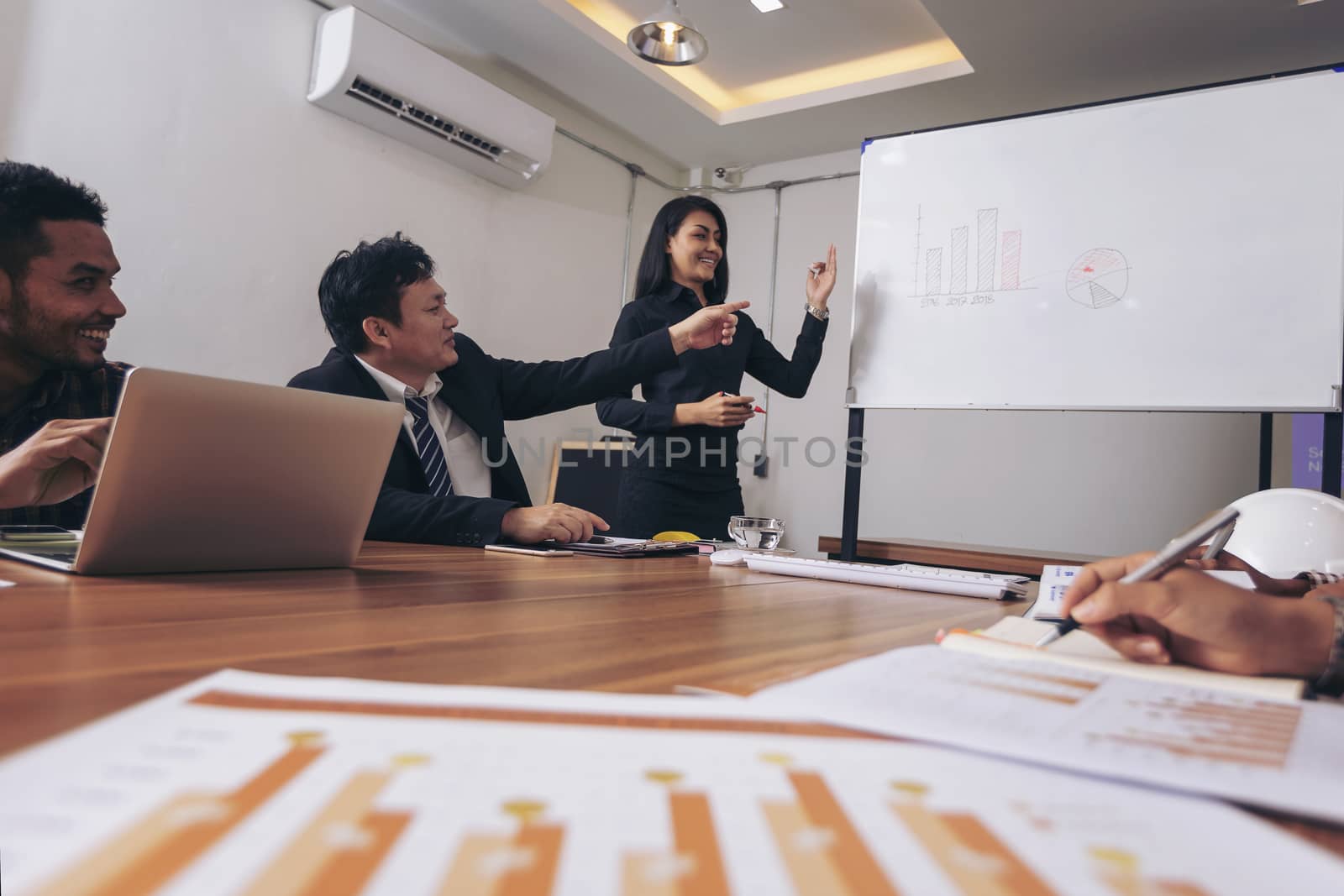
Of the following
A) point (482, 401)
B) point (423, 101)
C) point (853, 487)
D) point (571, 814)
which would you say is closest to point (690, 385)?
point (853, 487)

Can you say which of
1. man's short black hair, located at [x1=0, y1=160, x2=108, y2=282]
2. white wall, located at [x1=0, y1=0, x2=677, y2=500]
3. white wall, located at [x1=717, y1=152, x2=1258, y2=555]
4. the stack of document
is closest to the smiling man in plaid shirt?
man's short black hair, located at [x1=0, y1=160, x2=108, y2=282]

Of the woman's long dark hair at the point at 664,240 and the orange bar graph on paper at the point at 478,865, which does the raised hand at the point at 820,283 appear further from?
the orange bar graph on paper at the point at 478,865

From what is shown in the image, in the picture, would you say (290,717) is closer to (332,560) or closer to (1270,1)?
(332,560)

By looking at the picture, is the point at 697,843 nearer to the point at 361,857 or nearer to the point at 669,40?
the point at 361,857

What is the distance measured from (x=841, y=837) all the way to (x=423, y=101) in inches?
123

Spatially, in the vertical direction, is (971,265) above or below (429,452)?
above

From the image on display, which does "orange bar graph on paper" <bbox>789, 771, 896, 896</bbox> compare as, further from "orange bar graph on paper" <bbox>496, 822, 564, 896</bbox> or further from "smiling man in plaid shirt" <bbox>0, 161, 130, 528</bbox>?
"smiling man in plaid shirt" <bbox>0, 161, 130, 528</bbox>

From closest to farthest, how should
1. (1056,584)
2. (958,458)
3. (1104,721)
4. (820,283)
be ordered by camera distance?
1. (1104,721)
2. (1056,584)
3. (820,283)
4. (958,458)

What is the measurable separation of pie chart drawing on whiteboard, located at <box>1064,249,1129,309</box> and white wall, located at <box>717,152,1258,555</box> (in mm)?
1405

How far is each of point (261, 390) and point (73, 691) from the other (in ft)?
1.48

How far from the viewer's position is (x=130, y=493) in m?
0.70

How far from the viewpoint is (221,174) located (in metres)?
2.56

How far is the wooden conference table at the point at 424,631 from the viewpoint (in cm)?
40

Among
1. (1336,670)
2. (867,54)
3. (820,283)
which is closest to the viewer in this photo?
(1336,670)
